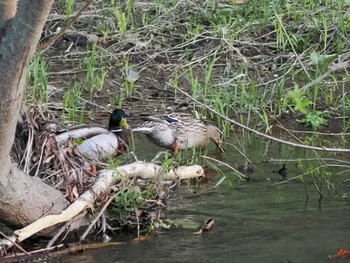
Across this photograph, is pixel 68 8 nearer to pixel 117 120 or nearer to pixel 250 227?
pixel 117 120

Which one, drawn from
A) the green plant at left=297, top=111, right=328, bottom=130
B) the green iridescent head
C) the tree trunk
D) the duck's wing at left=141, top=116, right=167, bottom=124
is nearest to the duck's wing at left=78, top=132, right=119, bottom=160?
the green iridescent head

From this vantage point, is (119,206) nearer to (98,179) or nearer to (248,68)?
(98,179)

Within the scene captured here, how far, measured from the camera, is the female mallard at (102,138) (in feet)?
26.8

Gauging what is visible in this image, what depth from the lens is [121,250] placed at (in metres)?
6.75

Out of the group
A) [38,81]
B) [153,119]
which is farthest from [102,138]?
[38,81]

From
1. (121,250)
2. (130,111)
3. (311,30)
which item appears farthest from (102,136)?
(311,30)

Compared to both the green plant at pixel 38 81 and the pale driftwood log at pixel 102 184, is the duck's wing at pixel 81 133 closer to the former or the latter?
the pale driftwood log at pixel 102 184

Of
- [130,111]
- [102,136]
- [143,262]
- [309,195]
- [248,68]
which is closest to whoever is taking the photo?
[143,262]

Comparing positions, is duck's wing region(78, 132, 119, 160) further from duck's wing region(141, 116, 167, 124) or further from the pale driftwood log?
duck's wing region(141, 116, 167, 124)

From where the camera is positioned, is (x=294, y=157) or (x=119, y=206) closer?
(x=119, y=206)

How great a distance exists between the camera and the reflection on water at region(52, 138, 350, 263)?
665 cm

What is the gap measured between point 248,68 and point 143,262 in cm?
535

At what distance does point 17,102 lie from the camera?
593 cm

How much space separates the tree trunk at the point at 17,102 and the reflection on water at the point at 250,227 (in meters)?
0.40
